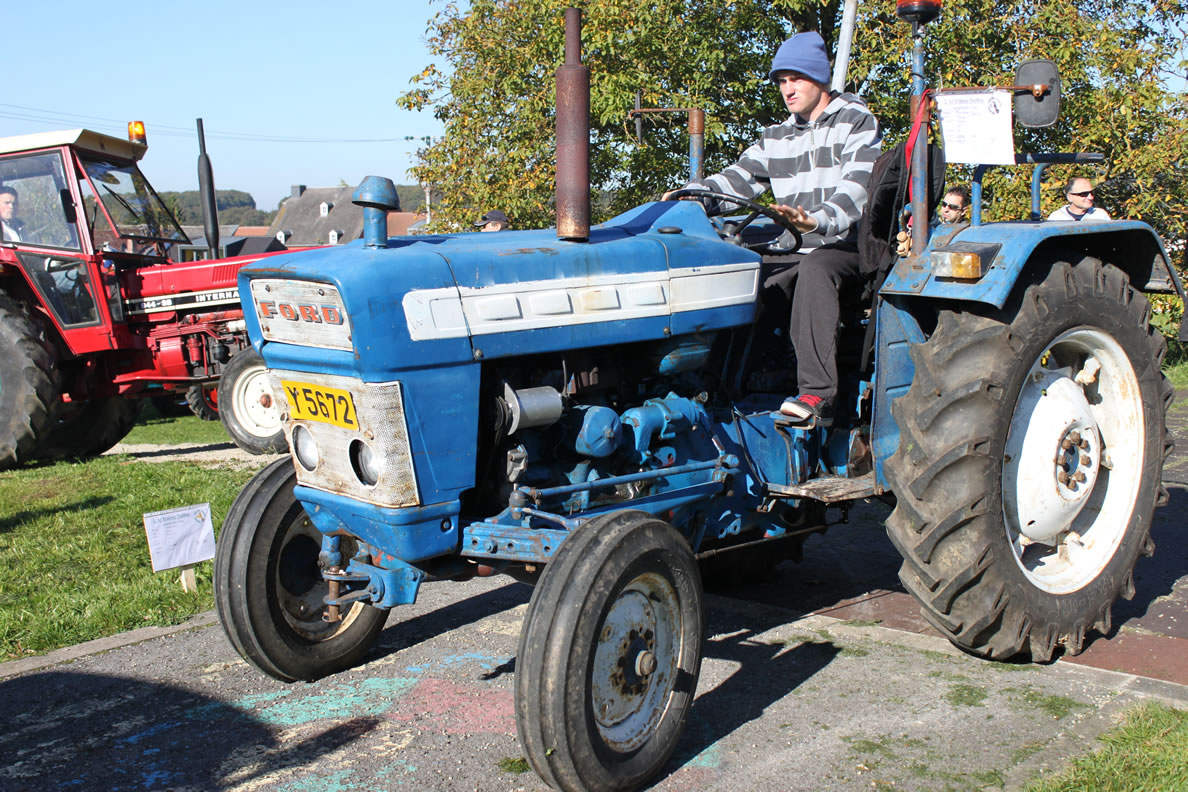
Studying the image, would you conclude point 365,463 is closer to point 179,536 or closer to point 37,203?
point 179,536

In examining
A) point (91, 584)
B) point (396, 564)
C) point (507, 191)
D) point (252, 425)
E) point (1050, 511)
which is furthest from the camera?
point (507, 191)

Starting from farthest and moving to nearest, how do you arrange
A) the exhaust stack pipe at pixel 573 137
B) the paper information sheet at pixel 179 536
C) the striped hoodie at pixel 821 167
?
1. the paper information sheet at pixel 179 536
2. the striped hoodie at pixel 821 167
3. the exhaust stack pipe at pixel 573 137

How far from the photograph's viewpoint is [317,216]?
69.2 meters

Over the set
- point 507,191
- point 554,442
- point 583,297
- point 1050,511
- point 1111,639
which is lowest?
point 1111,639

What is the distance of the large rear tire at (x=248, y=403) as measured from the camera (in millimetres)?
9531

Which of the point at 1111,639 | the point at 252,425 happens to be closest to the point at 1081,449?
the point at 1111,639

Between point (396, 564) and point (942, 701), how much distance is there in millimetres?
1854

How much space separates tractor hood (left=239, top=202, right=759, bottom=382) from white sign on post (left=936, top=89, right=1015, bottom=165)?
0.84 meters

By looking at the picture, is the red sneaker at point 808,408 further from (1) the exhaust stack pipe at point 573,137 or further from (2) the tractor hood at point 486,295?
(1) the exhaust stack pipe at point 573,137

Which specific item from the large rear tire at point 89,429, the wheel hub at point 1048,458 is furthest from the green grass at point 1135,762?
the large rear tire at point 89,429

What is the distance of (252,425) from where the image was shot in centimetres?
962

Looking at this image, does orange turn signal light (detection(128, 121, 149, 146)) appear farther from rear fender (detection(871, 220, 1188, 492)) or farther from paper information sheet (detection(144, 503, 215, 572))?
rear fender (detection(871, 220, 1188, 492))

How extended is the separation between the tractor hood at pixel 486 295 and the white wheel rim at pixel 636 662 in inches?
33.4

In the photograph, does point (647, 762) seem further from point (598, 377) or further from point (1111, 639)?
point (1111, 639)
